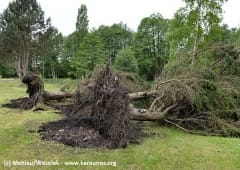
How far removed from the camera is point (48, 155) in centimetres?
492

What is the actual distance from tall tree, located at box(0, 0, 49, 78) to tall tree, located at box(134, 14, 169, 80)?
38.7 feet

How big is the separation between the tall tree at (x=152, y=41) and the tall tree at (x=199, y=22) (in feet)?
51.9

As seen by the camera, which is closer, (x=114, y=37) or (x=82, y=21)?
(x=82, y=21)

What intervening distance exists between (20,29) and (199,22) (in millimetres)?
14676

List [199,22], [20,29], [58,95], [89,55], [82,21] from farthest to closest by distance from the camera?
[82,21] → [89,55] → [20,29] → [199,22] → [58,95]

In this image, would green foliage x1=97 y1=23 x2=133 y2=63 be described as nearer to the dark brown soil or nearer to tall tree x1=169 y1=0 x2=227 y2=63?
tall tree x1=169 y1=0 x2=227 y2=63

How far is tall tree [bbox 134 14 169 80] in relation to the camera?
3016cm

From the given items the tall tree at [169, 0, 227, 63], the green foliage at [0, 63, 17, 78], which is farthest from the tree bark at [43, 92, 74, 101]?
the green foliage at [0, 63, 17, 78]

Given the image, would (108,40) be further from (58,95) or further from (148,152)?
(148,152)

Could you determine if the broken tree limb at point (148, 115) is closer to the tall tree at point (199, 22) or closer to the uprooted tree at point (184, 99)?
the uprooted tree at point (184, 99)

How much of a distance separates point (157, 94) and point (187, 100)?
1.19 m

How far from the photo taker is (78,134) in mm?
6055

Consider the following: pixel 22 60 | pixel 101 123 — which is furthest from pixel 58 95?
pixel 22 60

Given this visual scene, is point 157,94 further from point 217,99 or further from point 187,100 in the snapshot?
point 217,99
